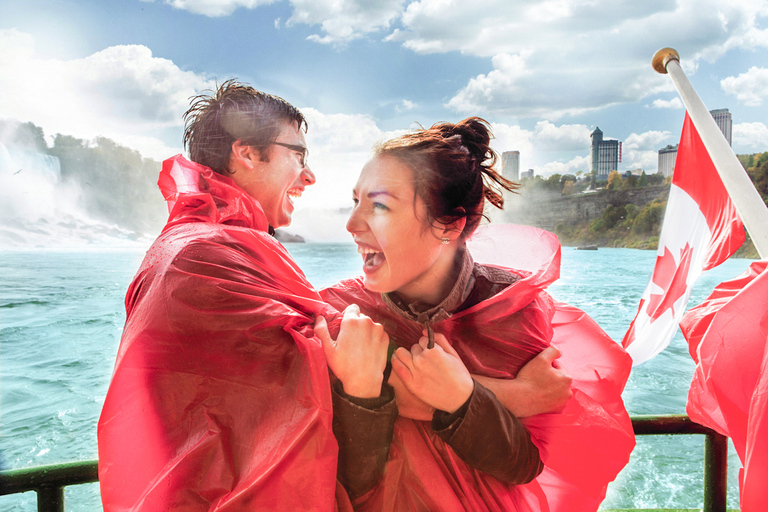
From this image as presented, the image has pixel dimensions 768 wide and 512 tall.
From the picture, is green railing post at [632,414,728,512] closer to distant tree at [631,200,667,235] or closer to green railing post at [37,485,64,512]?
green railing post at [37,485,64,512]

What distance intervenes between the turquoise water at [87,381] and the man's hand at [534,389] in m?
0.63

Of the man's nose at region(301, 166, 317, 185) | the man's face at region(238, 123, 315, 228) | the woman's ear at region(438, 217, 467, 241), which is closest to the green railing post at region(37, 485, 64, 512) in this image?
the man's face at region(238, 123, 315, 228)

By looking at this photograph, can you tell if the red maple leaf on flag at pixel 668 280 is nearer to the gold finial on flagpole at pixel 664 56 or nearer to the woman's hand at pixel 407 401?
the gold finial on flagpole at pixel 664 56

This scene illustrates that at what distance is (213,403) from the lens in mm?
1032

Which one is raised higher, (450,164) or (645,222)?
(450,164)

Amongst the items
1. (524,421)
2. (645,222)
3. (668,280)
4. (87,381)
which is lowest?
(87,381)

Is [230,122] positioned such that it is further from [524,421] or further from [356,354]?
[524,421]

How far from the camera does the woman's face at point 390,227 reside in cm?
136

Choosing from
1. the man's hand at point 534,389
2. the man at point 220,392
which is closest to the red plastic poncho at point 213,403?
the man at point 220,392

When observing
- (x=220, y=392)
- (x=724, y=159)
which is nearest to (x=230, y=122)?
(x=220, y=392)

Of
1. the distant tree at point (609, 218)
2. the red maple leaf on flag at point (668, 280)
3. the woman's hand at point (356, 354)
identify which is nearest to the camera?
the woman's hand at point (356, 354)

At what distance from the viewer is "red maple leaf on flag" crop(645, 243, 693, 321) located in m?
2.51

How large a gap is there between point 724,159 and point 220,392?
8.08 ft

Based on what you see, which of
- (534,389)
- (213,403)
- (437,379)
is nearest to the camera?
(213,403)
